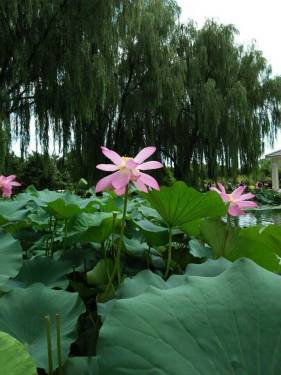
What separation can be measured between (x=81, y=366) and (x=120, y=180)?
0.96ft

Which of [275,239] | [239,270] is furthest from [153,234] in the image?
[239,270]

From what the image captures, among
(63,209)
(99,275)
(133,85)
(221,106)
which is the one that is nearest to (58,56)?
(133,85)

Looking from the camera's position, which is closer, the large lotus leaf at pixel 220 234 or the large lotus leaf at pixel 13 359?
the large lotus leaf at pixel 13 359

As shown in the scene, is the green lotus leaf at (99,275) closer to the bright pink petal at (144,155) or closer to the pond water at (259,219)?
the bright pink petal at (144,155)

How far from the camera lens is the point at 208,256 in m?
0.81

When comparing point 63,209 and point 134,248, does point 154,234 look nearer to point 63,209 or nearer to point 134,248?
point 134,248

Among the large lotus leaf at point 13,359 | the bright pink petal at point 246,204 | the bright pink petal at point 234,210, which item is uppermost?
→ the bright pink petal at point 246,204

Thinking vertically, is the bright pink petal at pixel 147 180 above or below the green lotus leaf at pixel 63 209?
above

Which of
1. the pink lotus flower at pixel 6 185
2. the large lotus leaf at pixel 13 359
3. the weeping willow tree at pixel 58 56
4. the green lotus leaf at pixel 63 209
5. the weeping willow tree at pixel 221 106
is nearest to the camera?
the large lotus leaf at pixel 13 359

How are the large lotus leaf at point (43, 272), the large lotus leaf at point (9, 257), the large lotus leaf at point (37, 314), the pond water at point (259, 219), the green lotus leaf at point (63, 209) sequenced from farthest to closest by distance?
the pond water at point (259, 219) → the green lotus leaf at point (63, 209) → the large lotus leaf at point (43, 272) → the large lotus leaf at point (9, 257) → the large lotus leaf at point (37, 314)

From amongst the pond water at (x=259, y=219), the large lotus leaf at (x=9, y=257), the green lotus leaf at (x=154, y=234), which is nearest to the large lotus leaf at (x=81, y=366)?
the large lotus leaf at (x=9, y=257)

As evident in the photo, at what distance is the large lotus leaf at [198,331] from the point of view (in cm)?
31

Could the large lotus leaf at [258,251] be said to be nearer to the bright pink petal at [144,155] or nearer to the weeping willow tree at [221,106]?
the bright pink petal at [144,155]

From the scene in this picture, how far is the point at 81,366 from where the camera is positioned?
0.37m
